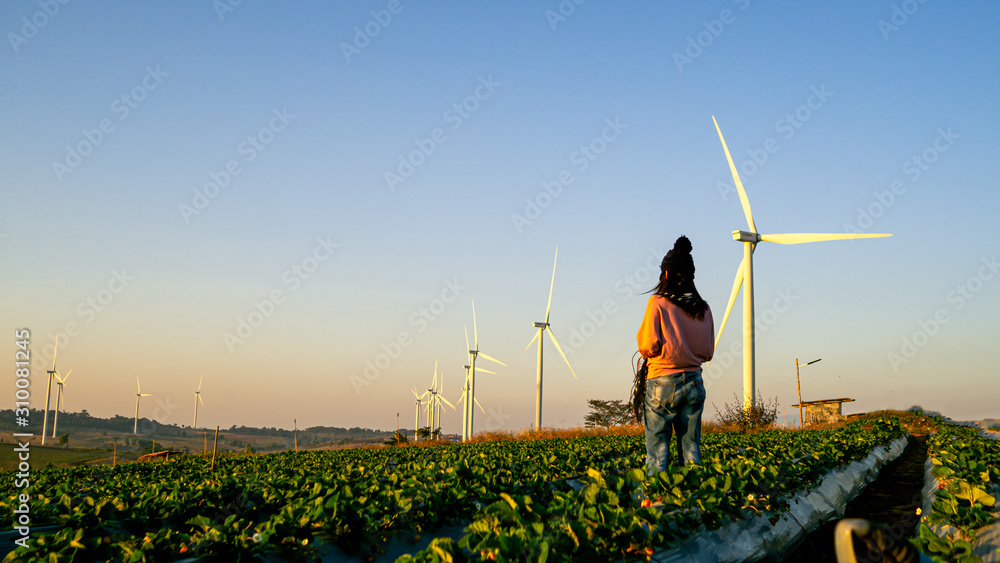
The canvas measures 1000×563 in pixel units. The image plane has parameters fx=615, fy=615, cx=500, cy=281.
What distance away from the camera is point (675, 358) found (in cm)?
650

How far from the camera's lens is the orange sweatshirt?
6512 mm

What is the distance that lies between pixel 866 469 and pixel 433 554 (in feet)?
→ 33.6

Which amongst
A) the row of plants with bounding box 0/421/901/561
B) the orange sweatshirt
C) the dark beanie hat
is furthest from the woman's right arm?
the row of plants with bounding box 0/421/901/561

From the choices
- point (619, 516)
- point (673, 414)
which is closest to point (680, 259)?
point (673, 414)

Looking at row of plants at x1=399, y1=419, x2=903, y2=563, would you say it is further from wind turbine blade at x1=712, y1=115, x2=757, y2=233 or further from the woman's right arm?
wind turbine blade at x1=712, y1=115, x2=757, y2=233

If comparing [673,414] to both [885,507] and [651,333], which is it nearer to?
[651,333]

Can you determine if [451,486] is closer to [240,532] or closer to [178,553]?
[240,532]

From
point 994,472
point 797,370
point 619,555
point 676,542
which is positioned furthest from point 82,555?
point 797,370

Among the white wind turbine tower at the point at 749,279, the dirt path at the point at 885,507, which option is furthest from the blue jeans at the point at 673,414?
the white wind turbine tower at the point at 749,279

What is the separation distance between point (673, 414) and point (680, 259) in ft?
5.53

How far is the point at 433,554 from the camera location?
3.07 meters

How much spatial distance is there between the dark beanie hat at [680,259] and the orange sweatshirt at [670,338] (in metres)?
0.38

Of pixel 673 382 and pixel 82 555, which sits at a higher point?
pixel 673 382

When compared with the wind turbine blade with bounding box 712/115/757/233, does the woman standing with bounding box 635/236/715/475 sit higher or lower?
lower
